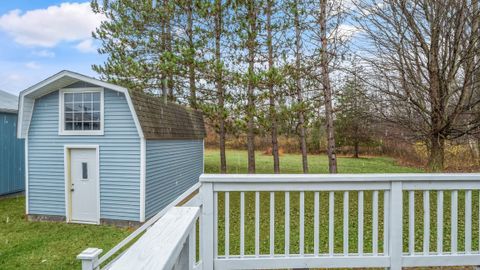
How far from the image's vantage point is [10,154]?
9.70 m

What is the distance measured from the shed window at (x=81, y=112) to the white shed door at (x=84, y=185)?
499mm

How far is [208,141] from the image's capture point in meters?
23.5

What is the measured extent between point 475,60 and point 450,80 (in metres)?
0.66

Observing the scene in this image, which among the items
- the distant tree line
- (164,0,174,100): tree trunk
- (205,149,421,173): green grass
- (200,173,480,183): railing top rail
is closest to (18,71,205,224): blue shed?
the distant tree line

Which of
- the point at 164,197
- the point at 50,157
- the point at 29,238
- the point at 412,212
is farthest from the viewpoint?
the point at 164,197

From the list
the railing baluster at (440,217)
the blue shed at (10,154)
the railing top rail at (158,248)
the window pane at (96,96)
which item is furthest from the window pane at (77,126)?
the railing baluster at (440,217)

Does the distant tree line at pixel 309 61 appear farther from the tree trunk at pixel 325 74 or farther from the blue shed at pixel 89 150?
the blue shed at pixel 89 150

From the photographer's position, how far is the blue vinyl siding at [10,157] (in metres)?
9.40

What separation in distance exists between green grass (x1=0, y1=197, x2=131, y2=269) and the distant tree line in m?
4.89

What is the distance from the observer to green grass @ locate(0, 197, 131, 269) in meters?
4.79

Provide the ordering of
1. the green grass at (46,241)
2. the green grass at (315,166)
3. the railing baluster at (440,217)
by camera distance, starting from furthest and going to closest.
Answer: the green grass at (315,166) → the green grass at (46,241) → the railing baluster at (440,217)

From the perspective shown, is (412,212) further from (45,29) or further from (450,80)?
(45,29)

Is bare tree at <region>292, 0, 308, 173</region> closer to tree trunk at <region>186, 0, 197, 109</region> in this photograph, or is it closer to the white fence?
tree trunk at <region>186, 0, 197, 109</region>

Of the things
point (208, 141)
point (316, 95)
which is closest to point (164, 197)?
point (316, 95)
